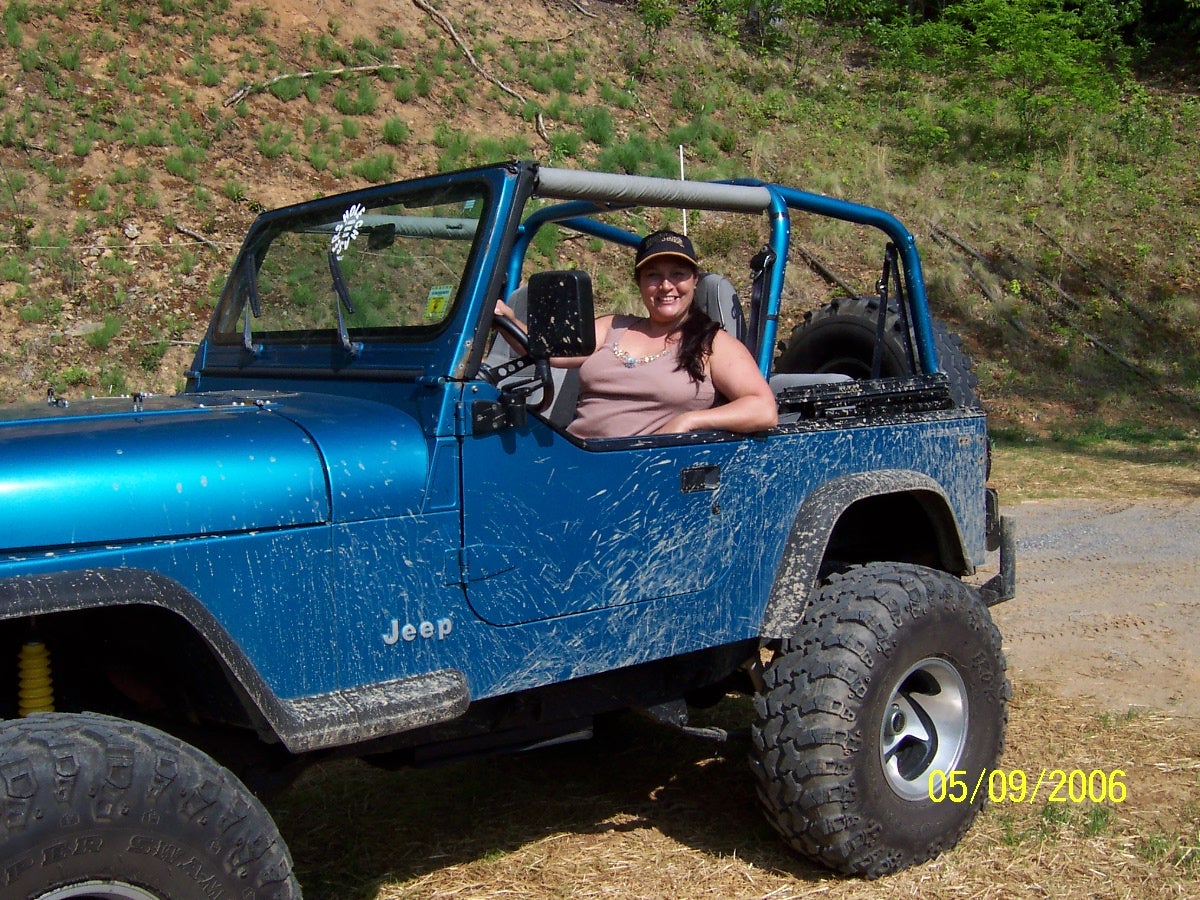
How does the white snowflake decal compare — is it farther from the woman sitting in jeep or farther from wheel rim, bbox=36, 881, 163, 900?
wheel rim, bbox=36, 881, 163, 900

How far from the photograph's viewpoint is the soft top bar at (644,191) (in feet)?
10.2

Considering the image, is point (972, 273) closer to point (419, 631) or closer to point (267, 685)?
point (419, 631)

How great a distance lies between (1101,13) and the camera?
24.7 m

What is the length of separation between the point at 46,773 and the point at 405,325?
58.5 inches

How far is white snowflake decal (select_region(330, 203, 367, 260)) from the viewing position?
3467mm

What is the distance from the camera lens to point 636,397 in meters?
3.54

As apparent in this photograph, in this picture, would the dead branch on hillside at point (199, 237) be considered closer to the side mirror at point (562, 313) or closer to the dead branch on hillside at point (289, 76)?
the dead branch on hillside at point (289, 76)

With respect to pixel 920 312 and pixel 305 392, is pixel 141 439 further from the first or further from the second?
pixel 920 312

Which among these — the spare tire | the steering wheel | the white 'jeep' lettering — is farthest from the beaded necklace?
the spare tire

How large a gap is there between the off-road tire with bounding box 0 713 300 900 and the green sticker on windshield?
1277 millimetres

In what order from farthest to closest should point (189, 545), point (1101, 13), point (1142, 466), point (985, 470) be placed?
point (1101, 13), point (1142, 466), point (985, 470), point (189, 545)

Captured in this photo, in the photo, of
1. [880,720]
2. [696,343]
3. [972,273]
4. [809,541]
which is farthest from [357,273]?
[972,273]

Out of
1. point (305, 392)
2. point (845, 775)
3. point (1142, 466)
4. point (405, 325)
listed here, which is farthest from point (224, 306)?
point (1142, 466)

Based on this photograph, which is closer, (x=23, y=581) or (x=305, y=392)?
(x=23, y=581)
